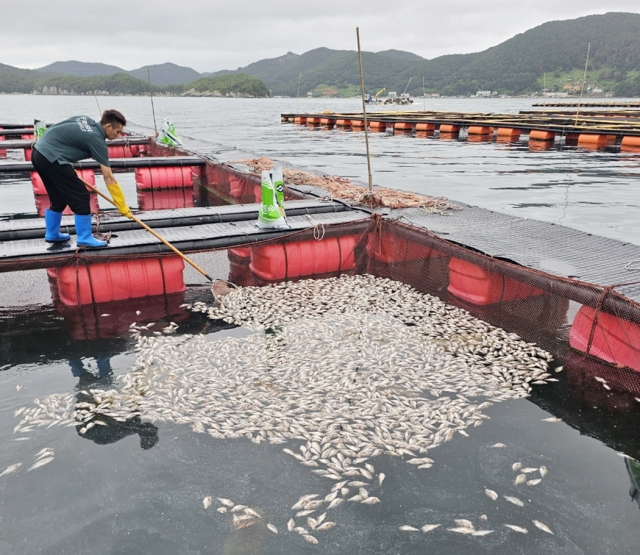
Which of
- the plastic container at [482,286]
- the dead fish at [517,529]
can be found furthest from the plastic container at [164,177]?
the dead fish at [517,529]

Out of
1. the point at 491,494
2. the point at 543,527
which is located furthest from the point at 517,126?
the point at 543,527

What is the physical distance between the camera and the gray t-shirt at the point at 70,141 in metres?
9.13

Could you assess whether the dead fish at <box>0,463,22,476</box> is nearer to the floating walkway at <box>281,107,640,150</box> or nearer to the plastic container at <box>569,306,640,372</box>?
the plastic container at <box>569,306,640,372</box>

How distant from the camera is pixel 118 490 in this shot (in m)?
5.35

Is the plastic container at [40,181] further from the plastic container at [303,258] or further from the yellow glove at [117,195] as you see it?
the yellow glove at [117,195]

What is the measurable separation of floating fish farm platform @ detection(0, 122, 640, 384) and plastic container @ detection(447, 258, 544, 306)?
0.02m

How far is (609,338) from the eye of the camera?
299 inches

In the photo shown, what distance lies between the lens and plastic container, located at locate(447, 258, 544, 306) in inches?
380

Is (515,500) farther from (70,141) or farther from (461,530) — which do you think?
(70,141)

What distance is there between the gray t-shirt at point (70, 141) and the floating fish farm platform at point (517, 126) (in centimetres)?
3599

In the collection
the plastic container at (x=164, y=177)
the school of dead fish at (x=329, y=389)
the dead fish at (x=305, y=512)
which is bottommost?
the dead fish at (x=305, y=512)

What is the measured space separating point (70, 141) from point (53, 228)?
1.82 meters

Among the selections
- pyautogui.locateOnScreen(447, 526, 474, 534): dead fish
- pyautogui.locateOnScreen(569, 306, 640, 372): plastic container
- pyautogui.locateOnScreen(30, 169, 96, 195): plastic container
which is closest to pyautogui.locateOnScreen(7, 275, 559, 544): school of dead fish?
pyautogui.locateOnScreen(447, 526, 474, 534): dead fish

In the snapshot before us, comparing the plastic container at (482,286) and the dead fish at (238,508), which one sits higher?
the plastic container at (482,286)
